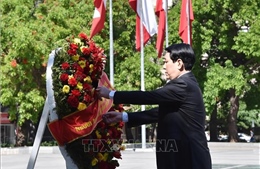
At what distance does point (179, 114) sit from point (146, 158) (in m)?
21.1

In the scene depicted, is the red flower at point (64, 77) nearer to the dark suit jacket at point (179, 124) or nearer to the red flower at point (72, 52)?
the red flower at point (72, 52)

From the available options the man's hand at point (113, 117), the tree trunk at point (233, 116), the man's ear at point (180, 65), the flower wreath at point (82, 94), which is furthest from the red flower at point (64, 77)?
the tree trunk at point (233, 116)

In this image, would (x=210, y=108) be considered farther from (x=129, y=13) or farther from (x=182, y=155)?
(x=182, y=155)

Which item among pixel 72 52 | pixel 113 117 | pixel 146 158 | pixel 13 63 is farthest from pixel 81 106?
pixel 13 63

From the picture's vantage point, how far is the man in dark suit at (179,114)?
529cm

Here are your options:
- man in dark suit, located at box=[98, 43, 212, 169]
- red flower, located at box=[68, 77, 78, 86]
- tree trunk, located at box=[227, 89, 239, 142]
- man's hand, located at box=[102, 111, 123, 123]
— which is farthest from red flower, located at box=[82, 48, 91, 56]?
tree trunk, located at box=[227, 89, 239, 142]

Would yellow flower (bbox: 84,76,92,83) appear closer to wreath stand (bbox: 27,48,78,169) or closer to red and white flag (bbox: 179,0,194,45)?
wreath stand (bbox: 27,48,78,169)

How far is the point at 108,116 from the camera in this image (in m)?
6.02

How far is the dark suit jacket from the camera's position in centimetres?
529

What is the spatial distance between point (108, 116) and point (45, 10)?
31290mm

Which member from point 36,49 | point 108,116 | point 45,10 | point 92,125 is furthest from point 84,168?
point 45,10

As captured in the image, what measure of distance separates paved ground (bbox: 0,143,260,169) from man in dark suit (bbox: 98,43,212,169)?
593 inches

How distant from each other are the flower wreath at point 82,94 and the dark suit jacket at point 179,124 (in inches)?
72.4

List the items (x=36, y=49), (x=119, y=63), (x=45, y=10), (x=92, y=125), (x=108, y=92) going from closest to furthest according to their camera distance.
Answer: (x=108, y=92) → (x=92, y=125) → (x=36, y=49) → (x=45, y=10) → (x=119, y=63)
